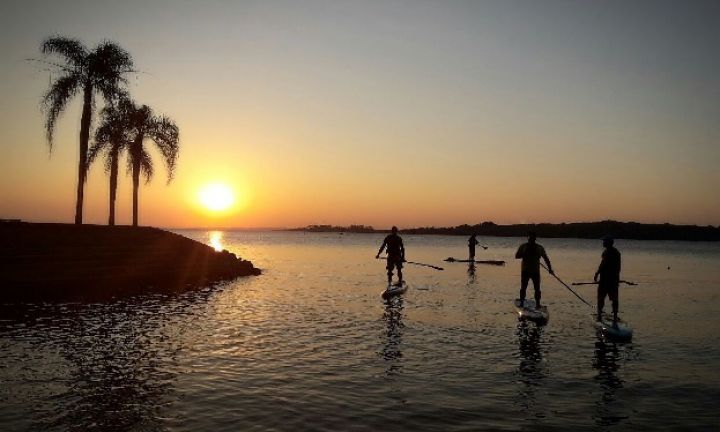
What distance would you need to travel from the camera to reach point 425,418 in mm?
9203

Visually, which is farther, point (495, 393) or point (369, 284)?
point (369, 284)

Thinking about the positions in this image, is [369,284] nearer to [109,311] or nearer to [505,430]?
[109,311]

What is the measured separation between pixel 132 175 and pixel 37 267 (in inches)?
651

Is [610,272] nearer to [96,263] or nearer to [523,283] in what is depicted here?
[523,283]

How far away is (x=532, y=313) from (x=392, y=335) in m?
6.10

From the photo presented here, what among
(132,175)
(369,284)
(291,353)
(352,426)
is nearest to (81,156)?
(132,175)

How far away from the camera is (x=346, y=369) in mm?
12484

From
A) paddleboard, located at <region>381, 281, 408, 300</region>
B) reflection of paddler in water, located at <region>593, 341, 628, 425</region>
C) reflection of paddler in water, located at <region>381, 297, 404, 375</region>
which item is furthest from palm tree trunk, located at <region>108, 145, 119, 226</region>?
reflection of paddler in water, located at <region>593, 341, 628, 425</region>

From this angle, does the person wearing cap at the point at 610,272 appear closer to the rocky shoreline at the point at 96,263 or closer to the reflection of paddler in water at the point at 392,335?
the reflection of paddler in water at the point at 392,335

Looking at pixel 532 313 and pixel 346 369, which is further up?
pixel 532 313

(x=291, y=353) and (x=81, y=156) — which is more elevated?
(x=81, y=156)

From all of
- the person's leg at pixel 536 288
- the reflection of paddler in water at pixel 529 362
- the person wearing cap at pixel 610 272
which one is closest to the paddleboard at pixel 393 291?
the person's leg at pixel 536 288

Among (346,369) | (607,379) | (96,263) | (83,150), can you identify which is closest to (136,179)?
(83,150)

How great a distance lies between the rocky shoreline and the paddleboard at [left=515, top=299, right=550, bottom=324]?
62.0ft
